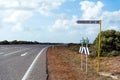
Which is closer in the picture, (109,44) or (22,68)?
(22,68)

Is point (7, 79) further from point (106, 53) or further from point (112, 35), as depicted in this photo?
point (112, 35)

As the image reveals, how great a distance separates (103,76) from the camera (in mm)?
16719

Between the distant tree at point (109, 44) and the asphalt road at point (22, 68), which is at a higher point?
the distant tree at point (109, 44)

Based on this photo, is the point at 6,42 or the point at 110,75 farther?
the point at 6,42

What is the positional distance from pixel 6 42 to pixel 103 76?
82826mm

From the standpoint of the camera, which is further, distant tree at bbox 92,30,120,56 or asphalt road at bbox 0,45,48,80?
distant tree at bbox 92,30,120,56

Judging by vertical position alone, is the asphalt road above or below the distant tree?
below

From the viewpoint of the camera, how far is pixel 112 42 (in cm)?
3225

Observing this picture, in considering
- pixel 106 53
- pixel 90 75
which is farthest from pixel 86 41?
pixel 106 53

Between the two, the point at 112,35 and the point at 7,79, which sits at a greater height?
the point at 112,35

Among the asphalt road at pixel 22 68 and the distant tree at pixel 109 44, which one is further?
the distant tree at pixel 109 44

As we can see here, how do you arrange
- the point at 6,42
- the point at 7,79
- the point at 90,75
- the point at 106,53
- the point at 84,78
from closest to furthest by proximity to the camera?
the point at 7,79 < the point at 84,78 < the point at 90,75 < the point at 106,53 < the point at 6,42

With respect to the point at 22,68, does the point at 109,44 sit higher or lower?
higher

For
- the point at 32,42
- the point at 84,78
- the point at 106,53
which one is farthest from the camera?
the point at 32,42
